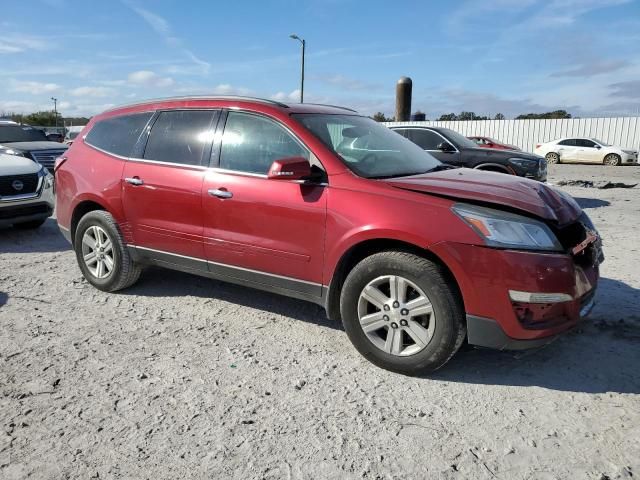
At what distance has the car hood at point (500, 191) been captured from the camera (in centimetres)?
305

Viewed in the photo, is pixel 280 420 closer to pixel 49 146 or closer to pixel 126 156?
pixel 126 156

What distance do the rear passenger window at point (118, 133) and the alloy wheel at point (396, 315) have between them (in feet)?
8.75

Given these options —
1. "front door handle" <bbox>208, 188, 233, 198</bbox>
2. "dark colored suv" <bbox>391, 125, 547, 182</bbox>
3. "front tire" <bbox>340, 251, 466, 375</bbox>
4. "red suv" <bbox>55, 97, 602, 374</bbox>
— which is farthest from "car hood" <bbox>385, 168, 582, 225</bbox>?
"dark colored suv" <bbox>391, 125, 547, 182</bbox>

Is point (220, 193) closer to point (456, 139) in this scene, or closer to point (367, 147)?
point (367, 147)

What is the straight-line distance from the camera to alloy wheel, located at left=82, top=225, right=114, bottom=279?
4.71 meters

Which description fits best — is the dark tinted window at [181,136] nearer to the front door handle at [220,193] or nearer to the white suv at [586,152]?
the front door handle at [220,193]

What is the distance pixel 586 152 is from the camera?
2352 centimetres

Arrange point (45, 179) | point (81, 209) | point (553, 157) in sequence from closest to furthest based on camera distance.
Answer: point (81, 209), point (45, 179), point (553, 157)

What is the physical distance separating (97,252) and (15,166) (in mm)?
3398

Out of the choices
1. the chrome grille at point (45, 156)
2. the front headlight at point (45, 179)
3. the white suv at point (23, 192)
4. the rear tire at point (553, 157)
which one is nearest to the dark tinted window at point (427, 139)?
the front headlight at point (45, 179)

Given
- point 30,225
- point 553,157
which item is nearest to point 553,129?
point 553,157

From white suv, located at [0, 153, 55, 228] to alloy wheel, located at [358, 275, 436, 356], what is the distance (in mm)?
5786

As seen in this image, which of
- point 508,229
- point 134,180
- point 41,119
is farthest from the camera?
point 41,119

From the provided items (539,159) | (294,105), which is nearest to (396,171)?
(294,105)
